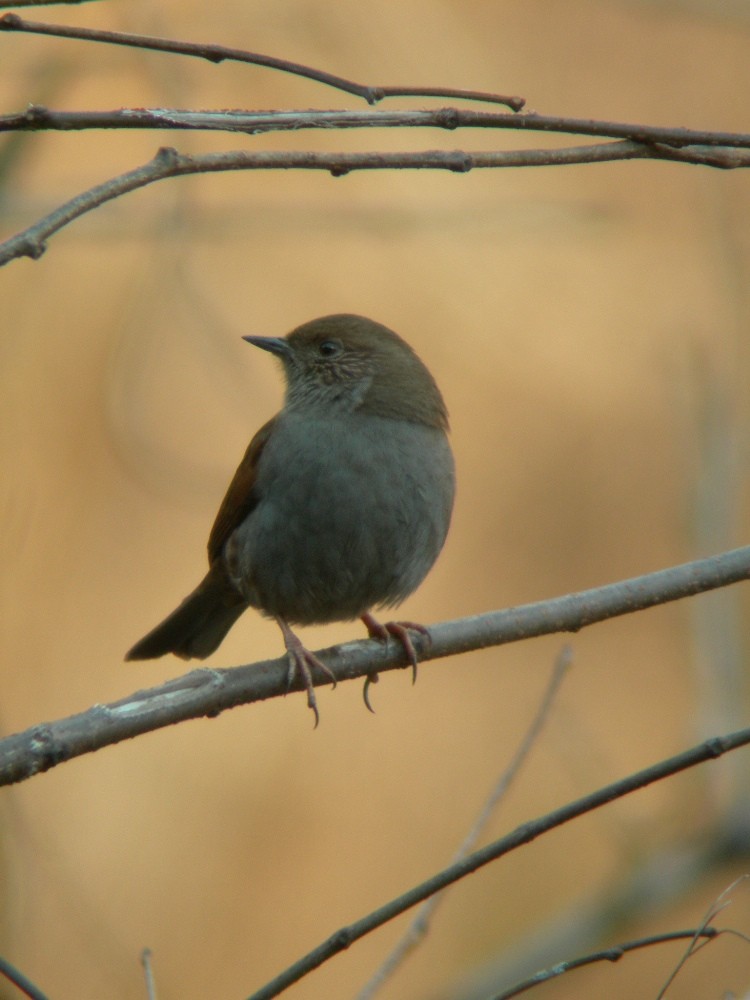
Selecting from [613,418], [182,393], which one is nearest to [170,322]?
[182,393]

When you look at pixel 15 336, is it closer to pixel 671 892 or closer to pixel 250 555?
pixel 250 555

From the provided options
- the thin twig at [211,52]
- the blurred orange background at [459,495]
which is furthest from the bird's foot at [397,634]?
the blurred orange background at [459,495]

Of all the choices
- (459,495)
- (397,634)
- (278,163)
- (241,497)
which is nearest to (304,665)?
(397,634)

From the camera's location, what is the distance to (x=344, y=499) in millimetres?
4227

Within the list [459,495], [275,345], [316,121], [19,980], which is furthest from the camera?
[459,495]

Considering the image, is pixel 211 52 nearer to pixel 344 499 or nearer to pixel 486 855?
pixel 486 855

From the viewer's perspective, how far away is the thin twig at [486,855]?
1950mm

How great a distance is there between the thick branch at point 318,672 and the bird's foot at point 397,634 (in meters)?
0.09

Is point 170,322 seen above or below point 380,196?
below

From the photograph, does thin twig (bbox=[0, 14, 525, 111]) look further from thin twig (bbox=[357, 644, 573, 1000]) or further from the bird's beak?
the bird's beak

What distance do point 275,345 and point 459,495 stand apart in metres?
3.33

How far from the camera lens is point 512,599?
317 inches

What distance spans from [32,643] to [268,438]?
6.31 ft

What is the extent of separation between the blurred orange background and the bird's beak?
2.06 feet
